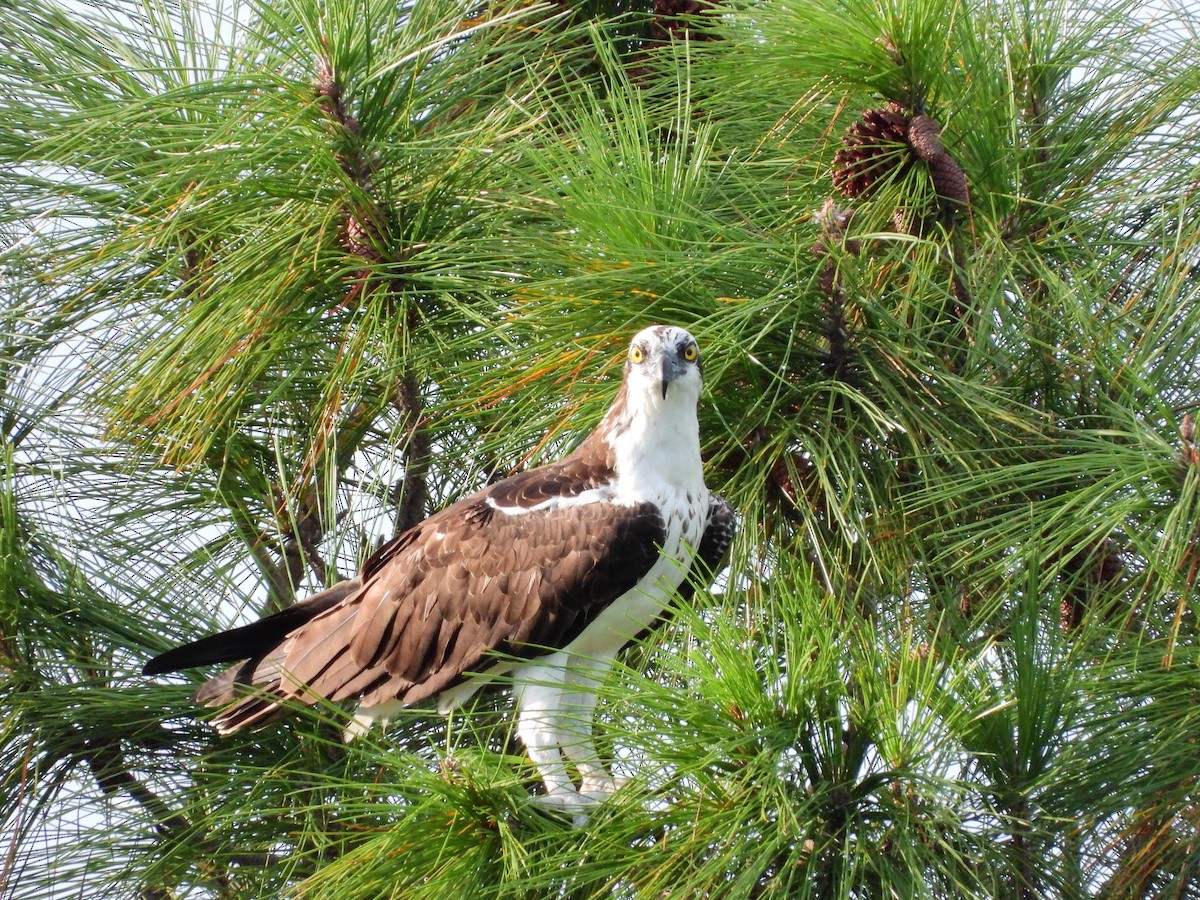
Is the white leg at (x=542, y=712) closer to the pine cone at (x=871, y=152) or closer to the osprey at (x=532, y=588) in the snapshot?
the osprey at (x=532, y=588)

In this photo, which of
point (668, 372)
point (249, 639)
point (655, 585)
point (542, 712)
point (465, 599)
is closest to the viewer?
point (668, 372)

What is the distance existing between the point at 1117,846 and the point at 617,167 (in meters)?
2.05

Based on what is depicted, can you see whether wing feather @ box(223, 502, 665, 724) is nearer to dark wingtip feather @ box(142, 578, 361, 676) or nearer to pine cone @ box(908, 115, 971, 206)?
dark wingtip feather @ box(142, 578, 361, 676)

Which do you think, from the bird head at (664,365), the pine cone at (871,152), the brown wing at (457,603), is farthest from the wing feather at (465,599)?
the pine cone at (871,152)

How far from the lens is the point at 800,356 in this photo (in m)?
4.02

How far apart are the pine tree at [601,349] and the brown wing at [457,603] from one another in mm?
166

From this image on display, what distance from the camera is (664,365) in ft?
12.8

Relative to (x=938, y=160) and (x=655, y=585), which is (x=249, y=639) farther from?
(x=938, y=160)

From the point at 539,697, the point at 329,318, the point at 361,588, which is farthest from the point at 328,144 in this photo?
the point at 539,697

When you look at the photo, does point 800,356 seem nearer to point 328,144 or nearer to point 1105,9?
point 328,144

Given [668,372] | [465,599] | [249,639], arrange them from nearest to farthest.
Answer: [668,372] < [465,599] < [249,639]

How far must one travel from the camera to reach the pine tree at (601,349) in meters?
3.45

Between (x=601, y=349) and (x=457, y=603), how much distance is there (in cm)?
80

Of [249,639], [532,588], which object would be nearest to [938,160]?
[532,588]
